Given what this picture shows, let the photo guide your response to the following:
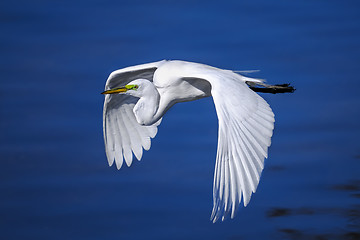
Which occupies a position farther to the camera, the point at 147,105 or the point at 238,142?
the point at 147,105

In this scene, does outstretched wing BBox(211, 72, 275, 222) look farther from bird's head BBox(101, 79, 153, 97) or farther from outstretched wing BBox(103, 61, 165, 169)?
outstretched wing BBox(103, 61, 165, 169)

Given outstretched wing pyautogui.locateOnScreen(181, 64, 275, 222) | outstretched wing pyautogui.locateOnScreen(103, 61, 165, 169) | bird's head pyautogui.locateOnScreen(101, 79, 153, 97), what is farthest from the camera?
outstretched wing pyautogui.locateOnScreen(103, 61, 165, 169)

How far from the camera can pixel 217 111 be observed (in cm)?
321

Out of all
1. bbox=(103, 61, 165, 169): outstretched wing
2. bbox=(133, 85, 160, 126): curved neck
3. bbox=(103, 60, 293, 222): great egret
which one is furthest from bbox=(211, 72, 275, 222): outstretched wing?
bbox=(103, 61, 165, 169): outstretched wing

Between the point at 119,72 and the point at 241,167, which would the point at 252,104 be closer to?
the point at 241,167

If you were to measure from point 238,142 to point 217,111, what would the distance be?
0.61ft

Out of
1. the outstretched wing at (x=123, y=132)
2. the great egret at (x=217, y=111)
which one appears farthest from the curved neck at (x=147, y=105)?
the outstretched wing at (x=123, y=132)

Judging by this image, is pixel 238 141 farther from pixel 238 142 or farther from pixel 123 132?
pixel 123 132

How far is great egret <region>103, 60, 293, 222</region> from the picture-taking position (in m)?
3.05

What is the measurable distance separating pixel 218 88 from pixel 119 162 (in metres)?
1.33

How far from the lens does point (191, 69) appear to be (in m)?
3.87

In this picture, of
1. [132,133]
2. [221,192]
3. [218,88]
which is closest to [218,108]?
[218,88]

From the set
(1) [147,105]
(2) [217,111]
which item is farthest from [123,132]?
(2) [217,111]

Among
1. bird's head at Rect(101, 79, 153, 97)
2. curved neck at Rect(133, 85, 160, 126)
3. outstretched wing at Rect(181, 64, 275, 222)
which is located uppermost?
bird's head at Rect(101, 79, 153, 97)
